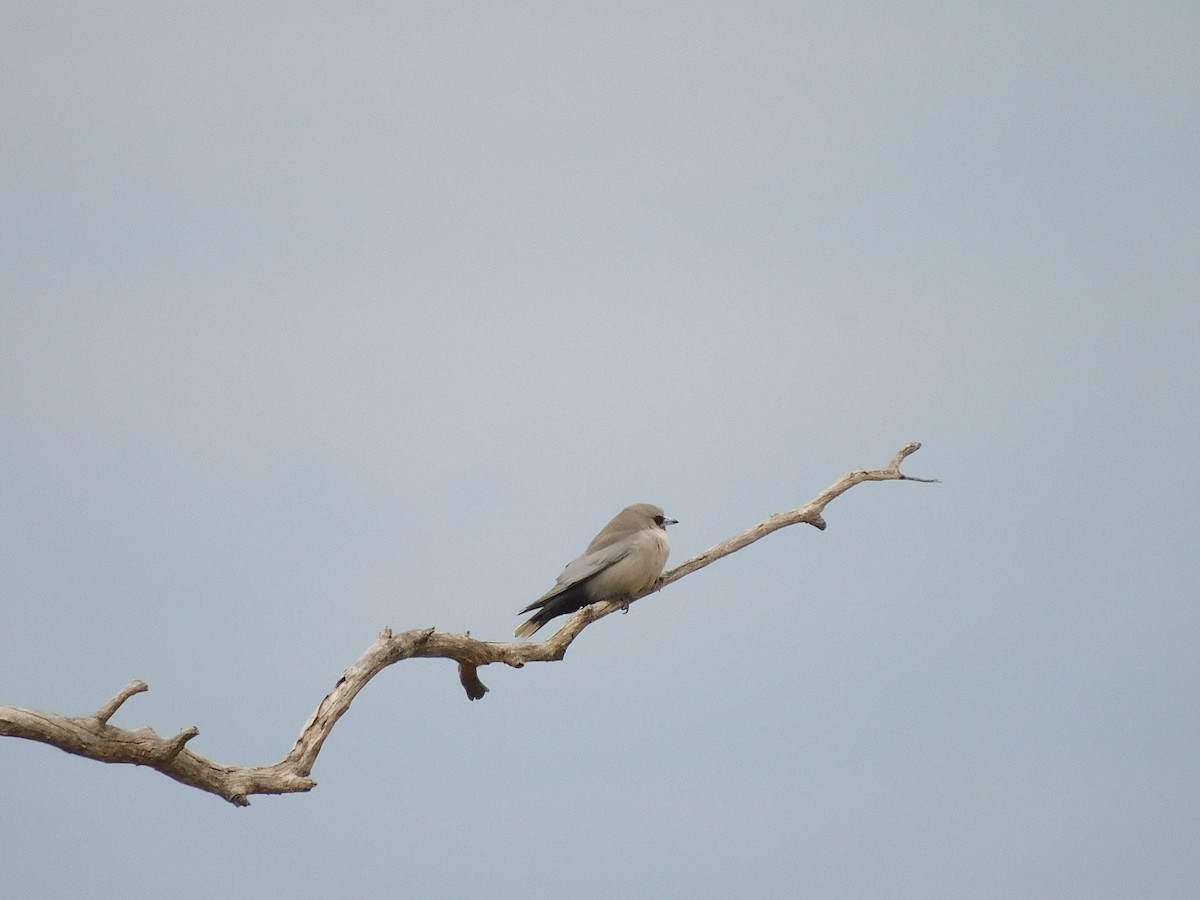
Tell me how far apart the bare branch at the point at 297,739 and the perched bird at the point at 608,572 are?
0.21 metres

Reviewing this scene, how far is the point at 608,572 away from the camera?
7.50 metres

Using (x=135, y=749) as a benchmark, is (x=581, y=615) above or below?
above

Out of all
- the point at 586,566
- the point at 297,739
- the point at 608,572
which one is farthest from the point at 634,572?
the point at 297,739

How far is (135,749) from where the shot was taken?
5.16 metres

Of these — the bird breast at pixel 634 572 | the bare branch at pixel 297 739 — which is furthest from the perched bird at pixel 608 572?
the bare branch at pixel 297 739

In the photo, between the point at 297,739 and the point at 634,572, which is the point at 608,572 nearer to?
the point at 634,572

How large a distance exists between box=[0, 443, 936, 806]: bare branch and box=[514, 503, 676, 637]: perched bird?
21 cm

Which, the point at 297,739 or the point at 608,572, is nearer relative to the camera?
the point at 297,739

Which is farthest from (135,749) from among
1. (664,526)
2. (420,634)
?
(664,526)

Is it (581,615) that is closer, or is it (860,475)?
(581,615)

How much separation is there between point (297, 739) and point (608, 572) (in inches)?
92.1

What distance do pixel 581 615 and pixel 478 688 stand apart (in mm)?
709

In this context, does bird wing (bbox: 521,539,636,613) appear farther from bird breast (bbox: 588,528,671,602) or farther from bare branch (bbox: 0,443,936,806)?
bare branch (bbox: 0,443,936,806)

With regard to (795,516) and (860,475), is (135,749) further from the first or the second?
(860,475)
